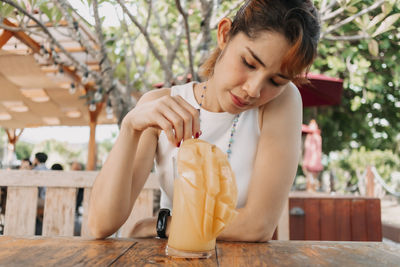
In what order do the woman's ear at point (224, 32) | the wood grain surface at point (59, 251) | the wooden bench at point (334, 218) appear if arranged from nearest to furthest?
the wood grain surface at point (59, 251) < the woman's ear at point (224, 32) < the wooden bench at point (334, 218)

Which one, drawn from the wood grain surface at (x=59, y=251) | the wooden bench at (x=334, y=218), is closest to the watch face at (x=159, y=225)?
the wood grain surface at (x=59, y=251)

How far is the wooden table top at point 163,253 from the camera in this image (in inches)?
30.3

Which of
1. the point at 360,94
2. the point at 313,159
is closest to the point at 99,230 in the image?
the point at 313,159

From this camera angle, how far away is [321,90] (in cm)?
381

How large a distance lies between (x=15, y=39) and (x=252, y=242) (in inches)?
97.5

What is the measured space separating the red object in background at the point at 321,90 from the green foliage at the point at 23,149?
89.0 ft

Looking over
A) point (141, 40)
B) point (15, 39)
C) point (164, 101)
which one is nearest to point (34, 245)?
point (164, 101)

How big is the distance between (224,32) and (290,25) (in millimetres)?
301

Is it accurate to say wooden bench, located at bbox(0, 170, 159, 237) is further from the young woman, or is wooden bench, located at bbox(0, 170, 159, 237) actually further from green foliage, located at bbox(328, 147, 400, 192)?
green foliage, located at bbox(328, 147, 400, 192)

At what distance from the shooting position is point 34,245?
3.02ft

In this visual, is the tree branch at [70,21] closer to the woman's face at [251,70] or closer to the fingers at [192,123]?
the woman's face at [251,70]

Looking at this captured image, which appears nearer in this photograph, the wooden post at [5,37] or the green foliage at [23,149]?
the wooden post at [5,37]

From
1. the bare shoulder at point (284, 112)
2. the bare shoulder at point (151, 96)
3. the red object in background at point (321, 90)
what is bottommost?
the bare shoulder at point (284, 112)

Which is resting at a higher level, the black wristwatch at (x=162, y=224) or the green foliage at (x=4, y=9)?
the green foliage at (x=4, y=9)
